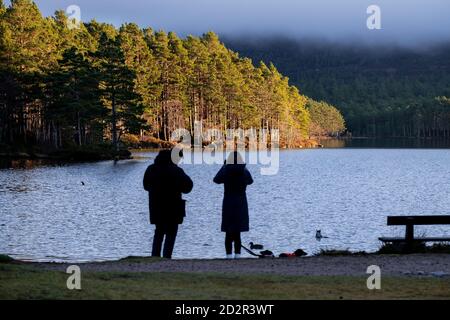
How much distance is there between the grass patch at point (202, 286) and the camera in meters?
10.9

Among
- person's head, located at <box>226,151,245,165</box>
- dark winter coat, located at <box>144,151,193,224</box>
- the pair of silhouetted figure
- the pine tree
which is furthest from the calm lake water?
the pine tree

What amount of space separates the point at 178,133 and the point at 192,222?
8907cm

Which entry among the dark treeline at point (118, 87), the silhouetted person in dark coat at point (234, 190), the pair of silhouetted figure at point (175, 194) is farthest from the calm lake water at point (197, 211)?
the dark treeline at point (118, 87)

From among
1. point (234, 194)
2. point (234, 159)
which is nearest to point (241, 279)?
point (234, 194)

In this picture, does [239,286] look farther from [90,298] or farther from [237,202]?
[237,202]

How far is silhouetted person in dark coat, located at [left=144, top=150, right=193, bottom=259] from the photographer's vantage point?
53.9 feet

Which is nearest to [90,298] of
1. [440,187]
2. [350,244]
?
[350,244]

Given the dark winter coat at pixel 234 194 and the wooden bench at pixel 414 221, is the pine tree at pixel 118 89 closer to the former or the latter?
the dark winter coat at pixel 234 194

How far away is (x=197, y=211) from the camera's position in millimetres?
36656

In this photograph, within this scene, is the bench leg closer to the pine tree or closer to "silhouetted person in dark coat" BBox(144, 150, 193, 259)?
"silhouetted person in dark coat" BBox(144, 150, 193, 259)

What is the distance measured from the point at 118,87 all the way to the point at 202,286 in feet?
247

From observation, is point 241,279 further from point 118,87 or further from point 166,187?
point 118,87

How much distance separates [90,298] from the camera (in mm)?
10477

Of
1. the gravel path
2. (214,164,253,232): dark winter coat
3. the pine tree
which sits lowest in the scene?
the gravel path
